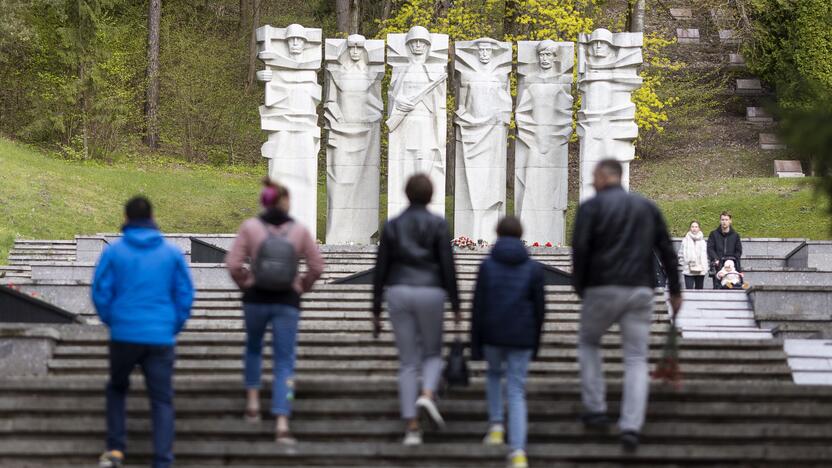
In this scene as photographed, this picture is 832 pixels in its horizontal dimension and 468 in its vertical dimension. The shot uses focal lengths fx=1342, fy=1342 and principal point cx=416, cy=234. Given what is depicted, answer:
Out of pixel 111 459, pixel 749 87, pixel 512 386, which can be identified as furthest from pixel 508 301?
pixel 749 87

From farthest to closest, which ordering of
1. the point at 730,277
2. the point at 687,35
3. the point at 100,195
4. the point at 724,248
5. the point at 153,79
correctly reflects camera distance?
the point at 687,35 < the point at 153,79 < the point at 100,195 < the point at 724,248 < the point at 730,277

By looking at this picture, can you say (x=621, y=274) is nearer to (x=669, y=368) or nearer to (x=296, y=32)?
(x=669, y=368)

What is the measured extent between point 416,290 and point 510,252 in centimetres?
65

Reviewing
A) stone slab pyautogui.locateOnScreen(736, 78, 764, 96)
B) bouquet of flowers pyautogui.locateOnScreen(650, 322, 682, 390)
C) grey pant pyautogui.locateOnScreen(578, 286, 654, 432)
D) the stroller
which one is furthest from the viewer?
stone slab pyautogui.locateOnScreen(736, 78, 764, 96)

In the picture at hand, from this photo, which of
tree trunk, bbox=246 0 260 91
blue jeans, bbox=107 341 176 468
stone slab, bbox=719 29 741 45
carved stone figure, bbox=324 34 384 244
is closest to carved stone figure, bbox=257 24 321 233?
carved stone figure, bbox=324 34 384 244

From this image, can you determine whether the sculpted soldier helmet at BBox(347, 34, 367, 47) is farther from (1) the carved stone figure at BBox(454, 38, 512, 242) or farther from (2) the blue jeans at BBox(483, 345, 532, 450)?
(2) the blue jeans at BBox(483, 345, 532, 450)

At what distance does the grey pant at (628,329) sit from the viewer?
28.0ft

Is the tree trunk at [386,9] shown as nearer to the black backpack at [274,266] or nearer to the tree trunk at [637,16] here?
the tree trunk at [637,16]

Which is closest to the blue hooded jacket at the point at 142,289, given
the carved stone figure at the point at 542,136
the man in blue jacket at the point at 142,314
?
the man in blue jacket at the point at 142,314

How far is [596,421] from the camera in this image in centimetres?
888

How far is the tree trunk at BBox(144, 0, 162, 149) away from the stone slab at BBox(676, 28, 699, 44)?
17459 millimetres

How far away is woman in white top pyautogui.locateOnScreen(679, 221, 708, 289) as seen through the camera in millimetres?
18109

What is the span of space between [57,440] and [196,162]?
29.1 metres

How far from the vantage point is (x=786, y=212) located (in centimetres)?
2962
